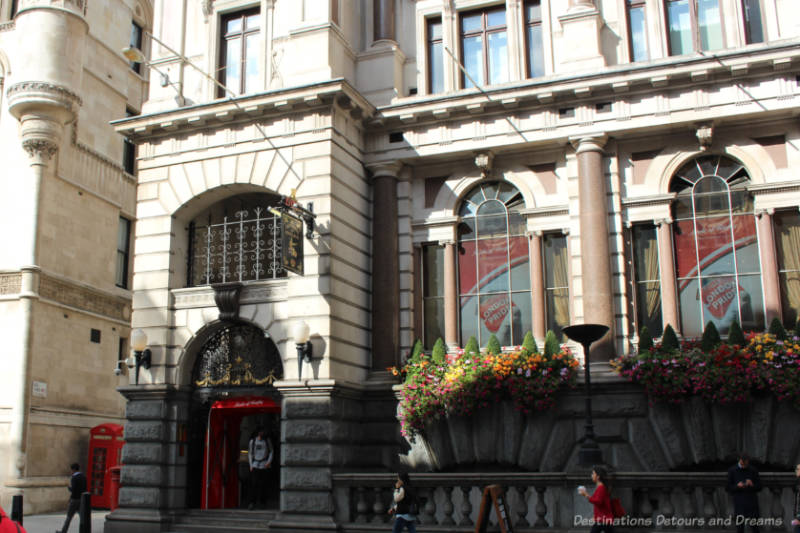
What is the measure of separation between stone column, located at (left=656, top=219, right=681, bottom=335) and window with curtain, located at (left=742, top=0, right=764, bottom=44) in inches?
184

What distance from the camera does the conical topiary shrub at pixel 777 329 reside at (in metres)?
16.6

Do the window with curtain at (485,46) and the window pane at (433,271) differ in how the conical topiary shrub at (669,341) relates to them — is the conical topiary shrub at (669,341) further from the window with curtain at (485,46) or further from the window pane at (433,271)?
the window with curtain at (485,46)

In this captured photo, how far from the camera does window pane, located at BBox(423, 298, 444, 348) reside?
2033cm

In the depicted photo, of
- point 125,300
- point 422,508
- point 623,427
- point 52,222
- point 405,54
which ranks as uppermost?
point 405,54

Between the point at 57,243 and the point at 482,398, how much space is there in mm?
17963

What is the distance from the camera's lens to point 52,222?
28.5m

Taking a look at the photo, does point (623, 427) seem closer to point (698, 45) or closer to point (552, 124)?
point (552, 124)

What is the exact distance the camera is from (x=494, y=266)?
66.0ft

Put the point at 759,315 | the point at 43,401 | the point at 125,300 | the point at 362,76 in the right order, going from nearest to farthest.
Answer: the point at 759,315, the point at 362,76, the point at 43,401, the point at 125,300

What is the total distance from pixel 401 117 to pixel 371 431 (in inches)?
304

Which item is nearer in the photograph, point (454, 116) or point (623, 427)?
point (623, 427)

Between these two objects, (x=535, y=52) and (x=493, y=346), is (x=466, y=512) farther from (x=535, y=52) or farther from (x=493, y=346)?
(x=535, y=52)

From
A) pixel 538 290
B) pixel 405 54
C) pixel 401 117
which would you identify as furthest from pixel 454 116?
pixel 538 290

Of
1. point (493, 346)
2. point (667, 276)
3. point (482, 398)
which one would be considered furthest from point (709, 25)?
point (482, 398)
